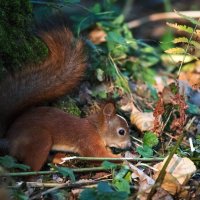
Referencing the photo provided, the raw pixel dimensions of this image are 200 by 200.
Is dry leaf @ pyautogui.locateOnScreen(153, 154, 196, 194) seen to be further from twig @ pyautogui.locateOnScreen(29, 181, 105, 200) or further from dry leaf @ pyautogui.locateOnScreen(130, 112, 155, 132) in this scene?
dry leaf @ pyautogui.locateOnScreen(130, 112, 155, 132)

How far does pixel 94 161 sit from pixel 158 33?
4.22 metres

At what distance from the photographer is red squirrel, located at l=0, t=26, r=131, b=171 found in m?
3.68

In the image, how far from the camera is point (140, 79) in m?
5.59

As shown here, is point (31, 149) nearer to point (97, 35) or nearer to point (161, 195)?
point (161, 195)

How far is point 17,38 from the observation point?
413cm

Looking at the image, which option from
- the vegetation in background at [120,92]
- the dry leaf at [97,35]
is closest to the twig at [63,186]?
the vegetation in background at [120,92]

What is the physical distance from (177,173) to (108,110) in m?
0.87

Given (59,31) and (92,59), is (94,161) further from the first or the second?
(92,59)

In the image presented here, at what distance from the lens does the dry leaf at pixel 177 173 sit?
3.42 metres

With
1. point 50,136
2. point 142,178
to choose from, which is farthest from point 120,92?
point 142,178

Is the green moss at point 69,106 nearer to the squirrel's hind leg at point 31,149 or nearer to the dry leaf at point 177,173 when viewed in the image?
the squirrel's hind leg at point 31,149

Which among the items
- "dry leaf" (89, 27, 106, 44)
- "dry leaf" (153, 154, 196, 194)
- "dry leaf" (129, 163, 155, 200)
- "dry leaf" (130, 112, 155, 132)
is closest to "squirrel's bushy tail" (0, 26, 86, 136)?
"dry leaf" (130, 112, 155, 132)

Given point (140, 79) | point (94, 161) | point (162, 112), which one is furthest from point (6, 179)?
point (140, 79)

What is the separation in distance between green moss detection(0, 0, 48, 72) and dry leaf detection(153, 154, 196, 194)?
1.27 m
